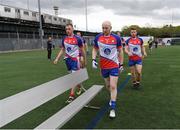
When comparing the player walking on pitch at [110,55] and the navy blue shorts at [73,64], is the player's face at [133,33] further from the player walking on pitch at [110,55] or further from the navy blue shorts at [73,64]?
the player walking on pitch at [110,55]

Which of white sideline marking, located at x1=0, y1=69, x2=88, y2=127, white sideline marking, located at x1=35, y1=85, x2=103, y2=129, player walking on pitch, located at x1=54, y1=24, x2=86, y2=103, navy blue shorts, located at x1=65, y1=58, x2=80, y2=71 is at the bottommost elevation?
white sideline marking, located at x1=35, y1=85, x2=103, y2=129

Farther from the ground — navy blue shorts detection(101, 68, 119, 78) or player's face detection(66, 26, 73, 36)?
player's face detection(66, 26, 73, 36)

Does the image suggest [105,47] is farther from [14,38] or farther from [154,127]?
[14,38]

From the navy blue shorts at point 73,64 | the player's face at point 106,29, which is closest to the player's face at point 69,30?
the navy blue shorts at point 73,64

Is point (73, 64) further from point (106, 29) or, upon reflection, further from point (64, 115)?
point (64, 115)

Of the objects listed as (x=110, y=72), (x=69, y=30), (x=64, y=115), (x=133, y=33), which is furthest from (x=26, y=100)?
(x=133, y=33)

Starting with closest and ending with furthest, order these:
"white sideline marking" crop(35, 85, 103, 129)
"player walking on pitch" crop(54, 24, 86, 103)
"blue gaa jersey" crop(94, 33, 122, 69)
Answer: "white sideline marking" crop(35, 85, 103, 129) → "blue gaa jersey" crop(94, 33, 122, 69) → "player walking on pitch" crop(54, 24, 86, 103)

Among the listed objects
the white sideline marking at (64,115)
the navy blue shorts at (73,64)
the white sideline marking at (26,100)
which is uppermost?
the navy blue shorts at (73,64)

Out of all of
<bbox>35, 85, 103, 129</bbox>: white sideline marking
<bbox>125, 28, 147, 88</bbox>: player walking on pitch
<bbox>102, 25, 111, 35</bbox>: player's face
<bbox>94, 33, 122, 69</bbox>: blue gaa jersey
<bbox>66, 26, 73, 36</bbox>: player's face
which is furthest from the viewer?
<bbox>125, 28, 147, 88</bbox>: player walking on pitch

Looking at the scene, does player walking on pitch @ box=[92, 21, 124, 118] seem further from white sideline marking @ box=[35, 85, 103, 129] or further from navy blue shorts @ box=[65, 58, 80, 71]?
navy blue shorts @ box=[65, 58, 80, 71]

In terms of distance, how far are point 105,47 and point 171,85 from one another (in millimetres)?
4642

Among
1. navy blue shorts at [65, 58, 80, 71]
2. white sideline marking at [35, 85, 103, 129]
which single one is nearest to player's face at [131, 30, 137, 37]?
navy blue shorts at [65, 58, 80, 71]

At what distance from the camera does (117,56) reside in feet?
22.6

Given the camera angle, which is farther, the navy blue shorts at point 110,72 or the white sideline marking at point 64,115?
the navy blue shorts at point 110,72
